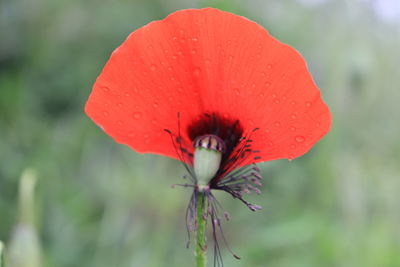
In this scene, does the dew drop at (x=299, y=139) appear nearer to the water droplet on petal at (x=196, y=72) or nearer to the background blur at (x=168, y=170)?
the water droplet on petal at (x=196, y=72)

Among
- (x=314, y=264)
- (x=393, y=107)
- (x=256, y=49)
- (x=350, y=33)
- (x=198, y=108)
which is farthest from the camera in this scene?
(x=393, y=107)

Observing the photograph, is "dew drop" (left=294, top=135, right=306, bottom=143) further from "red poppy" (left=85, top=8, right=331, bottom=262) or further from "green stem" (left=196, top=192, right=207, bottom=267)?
"green stem" (left=196, top=192, right=207, bottom=267)

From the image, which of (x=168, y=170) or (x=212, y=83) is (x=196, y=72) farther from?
(x=168, y=170)

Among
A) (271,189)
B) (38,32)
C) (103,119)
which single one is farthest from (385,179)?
(38,32)

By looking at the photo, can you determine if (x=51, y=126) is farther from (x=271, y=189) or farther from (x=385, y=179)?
(x=385, y=179)

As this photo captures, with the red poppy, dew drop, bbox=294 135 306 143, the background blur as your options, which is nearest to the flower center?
the red poppy

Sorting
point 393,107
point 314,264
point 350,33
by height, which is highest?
point 350,33

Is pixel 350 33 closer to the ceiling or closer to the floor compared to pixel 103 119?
closer to the ceiling
